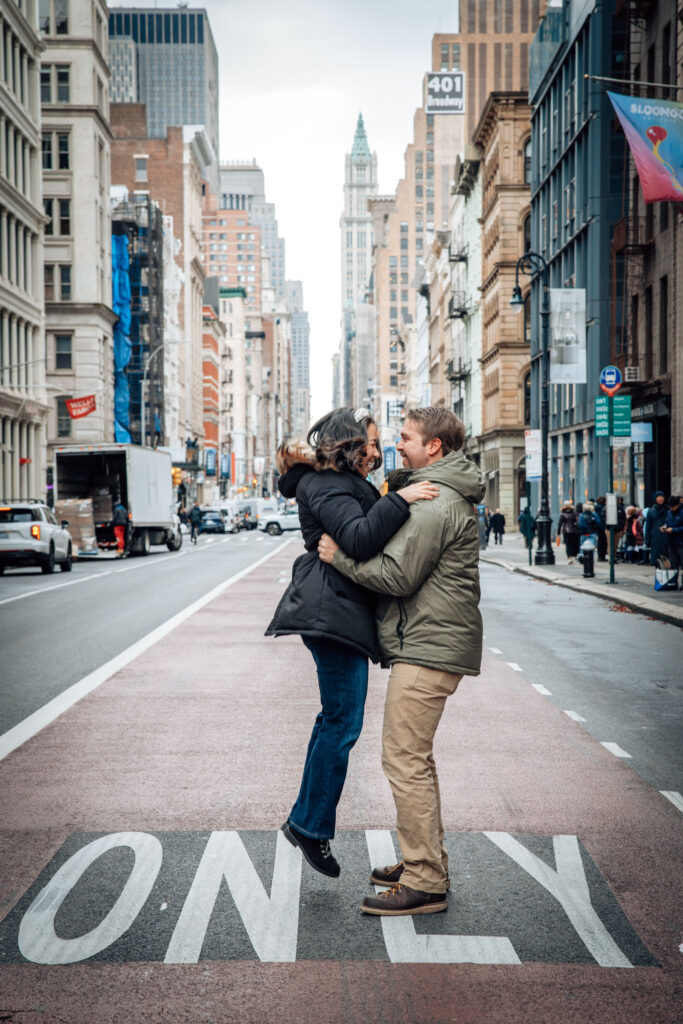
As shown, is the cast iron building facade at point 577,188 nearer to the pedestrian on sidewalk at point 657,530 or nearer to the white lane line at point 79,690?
the pedestrian on sidewalk at point 657,530


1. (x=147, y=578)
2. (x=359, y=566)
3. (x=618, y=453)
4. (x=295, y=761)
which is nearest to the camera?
(x=359, y=566)

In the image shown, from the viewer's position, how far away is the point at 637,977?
4211 millimetres

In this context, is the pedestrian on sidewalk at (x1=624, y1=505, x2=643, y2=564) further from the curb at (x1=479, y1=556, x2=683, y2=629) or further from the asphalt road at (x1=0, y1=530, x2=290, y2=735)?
the asphalt road at (x1=0, y1=530, x2=290, y2=735)

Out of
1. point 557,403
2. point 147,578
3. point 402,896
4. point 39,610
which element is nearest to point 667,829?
point 402,896

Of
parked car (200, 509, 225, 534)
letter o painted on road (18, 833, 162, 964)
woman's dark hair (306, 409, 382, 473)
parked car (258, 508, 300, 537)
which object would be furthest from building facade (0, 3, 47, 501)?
woman's dark hair (306, 409, 382, 473)

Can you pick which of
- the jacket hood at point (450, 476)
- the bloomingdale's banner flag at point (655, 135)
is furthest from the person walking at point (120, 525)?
the jacket hood at point (450, 476)

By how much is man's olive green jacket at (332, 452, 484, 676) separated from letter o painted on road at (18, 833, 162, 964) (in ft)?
4.92

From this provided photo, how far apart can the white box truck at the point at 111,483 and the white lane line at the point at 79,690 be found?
2150 centimetres

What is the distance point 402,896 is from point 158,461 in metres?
40.2

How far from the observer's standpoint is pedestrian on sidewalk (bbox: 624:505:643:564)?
3180 cm

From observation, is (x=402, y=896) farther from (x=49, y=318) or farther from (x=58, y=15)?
(x=58, y=15)

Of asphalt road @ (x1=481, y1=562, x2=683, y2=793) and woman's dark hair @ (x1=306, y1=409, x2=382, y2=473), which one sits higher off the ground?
woman's dark hair @ (x1=306, y1=409, x2=382, y2=473)

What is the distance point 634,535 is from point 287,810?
87.9 ft

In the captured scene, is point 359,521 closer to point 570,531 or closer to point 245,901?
point 245,901
